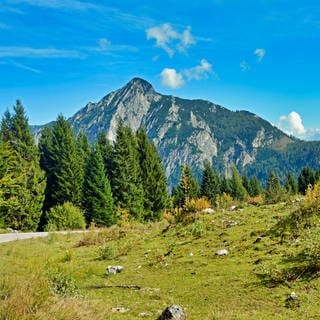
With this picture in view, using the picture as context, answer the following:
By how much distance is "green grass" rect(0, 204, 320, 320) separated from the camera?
6.51 meters

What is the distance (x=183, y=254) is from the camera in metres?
13.7

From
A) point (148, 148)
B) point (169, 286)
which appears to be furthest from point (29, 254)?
point (148, 148)

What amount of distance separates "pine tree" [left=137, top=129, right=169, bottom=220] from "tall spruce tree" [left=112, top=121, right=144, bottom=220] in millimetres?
2239

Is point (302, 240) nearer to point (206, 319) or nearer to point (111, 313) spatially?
Result: point (206, 319)

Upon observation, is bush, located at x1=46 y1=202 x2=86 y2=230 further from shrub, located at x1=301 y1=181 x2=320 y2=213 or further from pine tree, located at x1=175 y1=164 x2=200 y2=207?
shrub, located at x1=301 y1=181 x2=320 y2=213

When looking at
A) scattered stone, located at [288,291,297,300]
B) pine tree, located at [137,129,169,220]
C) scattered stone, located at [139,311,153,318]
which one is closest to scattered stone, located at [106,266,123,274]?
scattered stone, located at [139,311,153,318]

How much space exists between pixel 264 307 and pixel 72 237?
18.9 meters

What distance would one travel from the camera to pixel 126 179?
165 ft

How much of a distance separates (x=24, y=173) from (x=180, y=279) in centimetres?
3619

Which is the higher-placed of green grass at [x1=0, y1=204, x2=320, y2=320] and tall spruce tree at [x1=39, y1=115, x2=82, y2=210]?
tall spruce tree at [x1=39, y1=115, x2=82, y2=210]

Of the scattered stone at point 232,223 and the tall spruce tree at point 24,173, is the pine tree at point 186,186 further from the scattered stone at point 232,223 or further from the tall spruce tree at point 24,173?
the tall spruce tree at point 24,173

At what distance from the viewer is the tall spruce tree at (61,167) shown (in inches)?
1938

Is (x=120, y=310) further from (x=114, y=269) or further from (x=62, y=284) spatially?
(x=114, y=269)

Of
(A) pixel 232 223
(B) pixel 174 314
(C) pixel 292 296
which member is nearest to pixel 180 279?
(B) pixel 174 314
